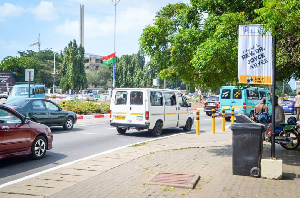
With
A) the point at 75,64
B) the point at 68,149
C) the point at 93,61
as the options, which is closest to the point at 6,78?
the point at 75,64

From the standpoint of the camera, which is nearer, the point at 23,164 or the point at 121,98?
the point at 23,164

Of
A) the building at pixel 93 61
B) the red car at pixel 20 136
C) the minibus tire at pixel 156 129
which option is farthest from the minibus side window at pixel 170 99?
the building at pixel 93 61

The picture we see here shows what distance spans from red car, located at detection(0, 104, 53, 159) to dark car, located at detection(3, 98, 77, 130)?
518cm

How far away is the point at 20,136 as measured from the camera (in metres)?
8.41

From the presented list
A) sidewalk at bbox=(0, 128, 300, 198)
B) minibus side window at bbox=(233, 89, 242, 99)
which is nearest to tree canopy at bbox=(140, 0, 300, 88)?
sidewalk at bbox=(0, 128, 300, 198)

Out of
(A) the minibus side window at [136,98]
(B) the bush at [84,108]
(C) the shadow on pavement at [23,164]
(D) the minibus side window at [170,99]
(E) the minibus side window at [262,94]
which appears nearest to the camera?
(C) the shadow on pavement at [23,164]

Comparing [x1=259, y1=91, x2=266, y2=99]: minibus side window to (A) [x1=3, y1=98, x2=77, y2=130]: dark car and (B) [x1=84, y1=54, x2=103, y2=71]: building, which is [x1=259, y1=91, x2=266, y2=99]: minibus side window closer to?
(A) [x1=3, y1=98, x2=77, y2=130]: dark car

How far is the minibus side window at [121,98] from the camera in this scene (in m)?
14.2

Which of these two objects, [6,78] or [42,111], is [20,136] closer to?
Answer: [42,111]

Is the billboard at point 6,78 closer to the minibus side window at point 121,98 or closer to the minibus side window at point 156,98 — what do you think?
the minibus side window at point 121,98

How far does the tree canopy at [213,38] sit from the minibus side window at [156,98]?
113 inches

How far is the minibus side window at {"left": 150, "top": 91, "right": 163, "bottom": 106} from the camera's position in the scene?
13955mm

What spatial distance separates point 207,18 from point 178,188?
16.9 feet

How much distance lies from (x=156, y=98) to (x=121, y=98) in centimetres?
143
